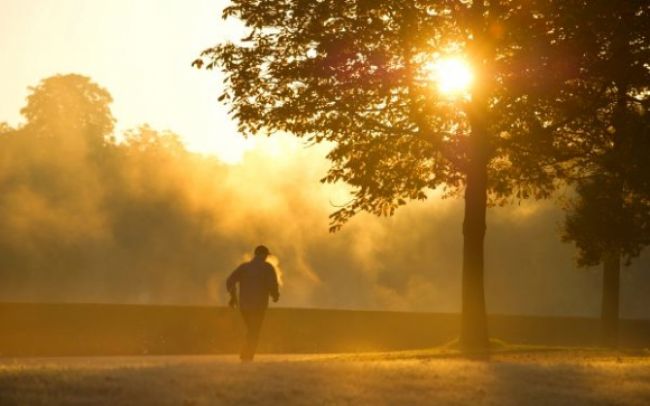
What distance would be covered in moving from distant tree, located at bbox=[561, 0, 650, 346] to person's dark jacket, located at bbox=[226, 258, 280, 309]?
10.6 metres

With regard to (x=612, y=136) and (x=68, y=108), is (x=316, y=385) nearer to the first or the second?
(x=612, y=136)

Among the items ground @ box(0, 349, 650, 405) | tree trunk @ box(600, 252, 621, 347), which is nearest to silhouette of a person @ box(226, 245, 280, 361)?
ground @ box(0, 349, 650, 405)

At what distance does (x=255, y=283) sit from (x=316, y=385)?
693cm

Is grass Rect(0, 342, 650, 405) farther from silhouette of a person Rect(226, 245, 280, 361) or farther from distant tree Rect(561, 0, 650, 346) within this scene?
distant tree Rect(561, 0, 650, 346)

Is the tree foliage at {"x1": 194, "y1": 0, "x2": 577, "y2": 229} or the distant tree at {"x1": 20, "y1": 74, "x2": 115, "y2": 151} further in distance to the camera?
the distant tree at {"x1": 20, "y1": 74, "x2": 115, "y2": 151}

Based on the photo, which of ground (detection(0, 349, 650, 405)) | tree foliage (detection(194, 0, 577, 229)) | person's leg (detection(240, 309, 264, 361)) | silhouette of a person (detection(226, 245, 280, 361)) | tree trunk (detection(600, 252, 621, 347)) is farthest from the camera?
tree trunk (detection(600, 252, 621, 347))

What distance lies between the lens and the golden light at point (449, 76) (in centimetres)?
3148

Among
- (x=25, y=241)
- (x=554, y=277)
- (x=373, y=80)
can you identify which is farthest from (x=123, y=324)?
(x=554, y=277)

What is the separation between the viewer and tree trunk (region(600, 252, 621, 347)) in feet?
129

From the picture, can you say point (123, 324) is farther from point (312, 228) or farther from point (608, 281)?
point (312, 228)

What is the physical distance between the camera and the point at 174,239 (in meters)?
91.9

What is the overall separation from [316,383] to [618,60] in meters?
18.4

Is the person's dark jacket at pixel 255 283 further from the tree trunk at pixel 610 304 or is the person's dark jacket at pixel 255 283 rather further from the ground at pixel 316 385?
the tree trunk at pixel 610 304

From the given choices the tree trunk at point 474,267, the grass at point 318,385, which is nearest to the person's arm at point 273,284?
the grass at point 318,385
